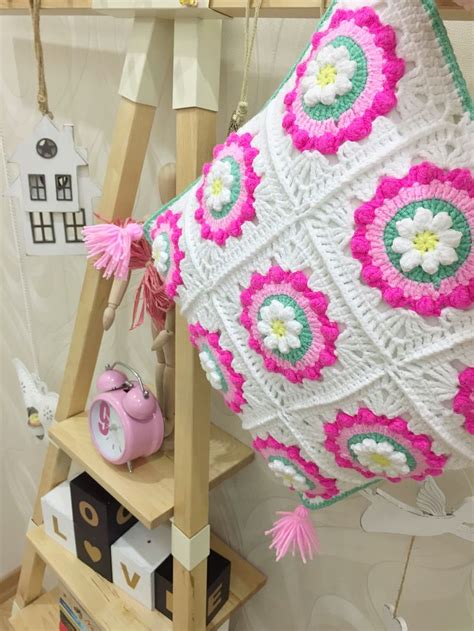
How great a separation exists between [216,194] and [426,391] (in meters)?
0.25

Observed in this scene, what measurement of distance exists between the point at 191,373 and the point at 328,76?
0.39 m

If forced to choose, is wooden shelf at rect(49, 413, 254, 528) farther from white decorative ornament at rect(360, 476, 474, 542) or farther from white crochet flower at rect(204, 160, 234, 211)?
white crochet flower at rect(204, 160, 234, 211)

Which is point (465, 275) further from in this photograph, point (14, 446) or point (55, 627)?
point (14, 446)

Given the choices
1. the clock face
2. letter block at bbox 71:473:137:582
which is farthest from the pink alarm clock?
letter block at bbox 71:473:137:582

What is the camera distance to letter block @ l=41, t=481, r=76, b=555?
96cm

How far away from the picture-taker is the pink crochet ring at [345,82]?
1.33 ft

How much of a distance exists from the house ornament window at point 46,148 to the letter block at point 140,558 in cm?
61

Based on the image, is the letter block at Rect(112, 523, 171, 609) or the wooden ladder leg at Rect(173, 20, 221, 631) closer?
the wooden ladder leg at Rect(173, 20, 221, 631)

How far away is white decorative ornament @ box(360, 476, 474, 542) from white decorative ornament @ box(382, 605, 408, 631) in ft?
0.35

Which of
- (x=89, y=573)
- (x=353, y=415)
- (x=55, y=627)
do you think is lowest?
(x=55, y=627)

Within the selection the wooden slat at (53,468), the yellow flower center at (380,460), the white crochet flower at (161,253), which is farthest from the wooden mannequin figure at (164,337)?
the yellow flower center at (380,460)

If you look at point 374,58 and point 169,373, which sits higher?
point 374,58

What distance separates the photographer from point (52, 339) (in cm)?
123

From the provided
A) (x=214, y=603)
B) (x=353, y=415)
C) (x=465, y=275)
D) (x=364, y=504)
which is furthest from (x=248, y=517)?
(x=465, y=275)
